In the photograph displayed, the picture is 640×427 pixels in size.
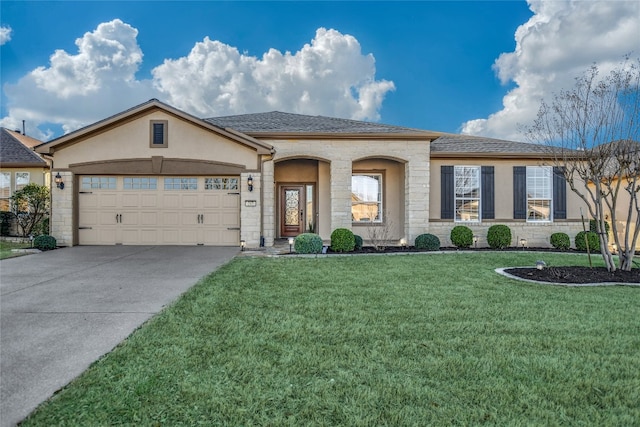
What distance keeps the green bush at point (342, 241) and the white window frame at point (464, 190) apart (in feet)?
14.3

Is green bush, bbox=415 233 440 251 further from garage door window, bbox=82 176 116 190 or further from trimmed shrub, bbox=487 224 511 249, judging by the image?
garage door window, bbox=82 176 116 190

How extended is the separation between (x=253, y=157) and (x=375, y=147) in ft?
13.5

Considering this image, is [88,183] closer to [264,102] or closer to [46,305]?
[46,305]

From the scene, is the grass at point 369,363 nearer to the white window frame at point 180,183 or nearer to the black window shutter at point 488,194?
the white window frame at point 180,183

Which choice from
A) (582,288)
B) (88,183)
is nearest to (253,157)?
(88,183)

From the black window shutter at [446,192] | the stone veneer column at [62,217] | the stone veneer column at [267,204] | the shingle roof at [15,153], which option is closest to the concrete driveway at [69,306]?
the stone veneer column at [62,217]

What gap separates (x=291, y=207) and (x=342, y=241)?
4.94 metres

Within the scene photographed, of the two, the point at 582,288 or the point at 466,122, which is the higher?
the point at 466,122

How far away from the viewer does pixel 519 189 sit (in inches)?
464

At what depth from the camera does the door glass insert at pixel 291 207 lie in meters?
14.1

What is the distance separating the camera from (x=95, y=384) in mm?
2484

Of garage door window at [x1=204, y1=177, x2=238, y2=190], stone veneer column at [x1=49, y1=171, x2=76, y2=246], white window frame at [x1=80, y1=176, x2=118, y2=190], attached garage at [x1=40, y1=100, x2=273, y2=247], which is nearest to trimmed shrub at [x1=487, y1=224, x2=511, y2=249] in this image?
attached garage at [x1=40, y1=100, x2=273, y2=247]

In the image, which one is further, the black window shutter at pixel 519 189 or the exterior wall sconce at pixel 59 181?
the black window shutter at pixel 519 189

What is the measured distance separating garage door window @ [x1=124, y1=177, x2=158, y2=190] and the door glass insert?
525 centimetres
